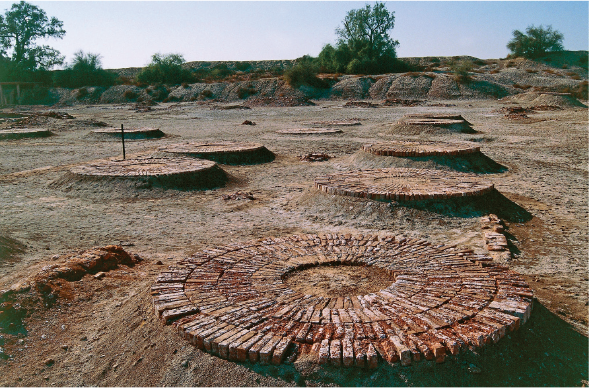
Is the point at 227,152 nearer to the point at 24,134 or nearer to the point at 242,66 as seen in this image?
the point at 24,134

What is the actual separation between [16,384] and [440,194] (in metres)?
5.24

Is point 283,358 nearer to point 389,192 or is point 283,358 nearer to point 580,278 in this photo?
point 580,278

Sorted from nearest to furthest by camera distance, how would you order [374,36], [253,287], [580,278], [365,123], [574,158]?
[253,287] → [580,278] → [574,158] → [365,123] → [374,36]

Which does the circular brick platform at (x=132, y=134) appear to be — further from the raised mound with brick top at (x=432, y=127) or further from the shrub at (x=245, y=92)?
the shrub at (x=245, y=92)

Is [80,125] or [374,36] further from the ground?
[374,36]

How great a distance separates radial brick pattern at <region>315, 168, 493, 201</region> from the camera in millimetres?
6613

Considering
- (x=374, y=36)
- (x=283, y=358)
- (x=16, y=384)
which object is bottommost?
(x=16, y=384)

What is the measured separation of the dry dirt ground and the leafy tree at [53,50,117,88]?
31248 millimetres

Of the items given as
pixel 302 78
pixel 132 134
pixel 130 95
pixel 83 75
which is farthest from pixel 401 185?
pixel 83 75

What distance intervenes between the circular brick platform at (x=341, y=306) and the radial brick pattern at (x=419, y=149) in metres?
5.74

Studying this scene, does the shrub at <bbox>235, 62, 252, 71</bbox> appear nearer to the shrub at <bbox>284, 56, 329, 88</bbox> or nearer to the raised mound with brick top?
the shrub at <bbox>284, 56, 329, 88</bbox>

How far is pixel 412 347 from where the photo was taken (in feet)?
9.00

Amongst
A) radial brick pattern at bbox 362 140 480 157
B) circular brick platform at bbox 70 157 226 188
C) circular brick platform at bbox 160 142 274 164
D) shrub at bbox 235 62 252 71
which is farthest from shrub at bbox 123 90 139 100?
radial brick pattern at bbox 362 140 480 157

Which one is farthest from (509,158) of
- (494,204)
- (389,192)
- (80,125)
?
(80,125)
